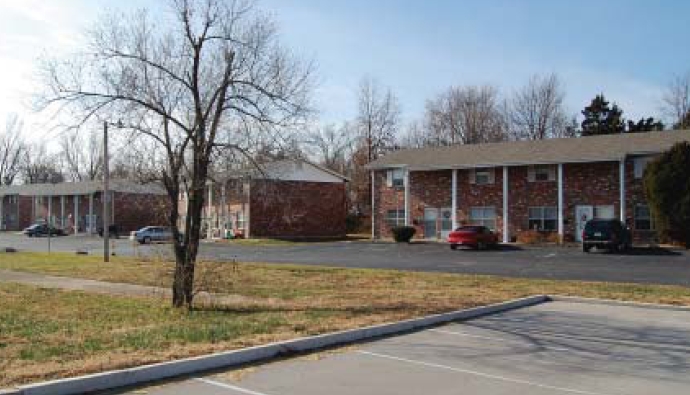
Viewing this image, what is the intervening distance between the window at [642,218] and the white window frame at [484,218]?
27.2 feet

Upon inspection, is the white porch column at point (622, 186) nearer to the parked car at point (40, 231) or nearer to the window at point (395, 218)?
the window at point (395, 218)

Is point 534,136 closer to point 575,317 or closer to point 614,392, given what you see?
point 575,317

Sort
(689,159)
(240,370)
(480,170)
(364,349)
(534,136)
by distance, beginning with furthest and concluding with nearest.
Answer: (534,136)
(480,170)
(689,159)
(364,349)
(240,370)

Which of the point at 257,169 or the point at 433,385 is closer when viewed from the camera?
the point at 433,385

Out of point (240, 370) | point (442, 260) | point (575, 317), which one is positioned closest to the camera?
point (240, 370)

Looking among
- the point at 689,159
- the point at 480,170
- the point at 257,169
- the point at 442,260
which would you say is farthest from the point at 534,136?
the point at 257,169

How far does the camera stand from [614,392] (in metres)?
7.90

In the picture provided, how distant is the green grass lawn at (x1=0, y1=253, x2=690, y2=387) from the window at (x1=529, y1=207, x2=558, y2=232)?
20602 mm

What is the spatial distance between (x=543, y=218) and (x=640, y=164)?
6059 mm

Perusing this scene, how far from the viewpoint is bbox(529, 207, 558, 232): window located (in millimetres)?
41969

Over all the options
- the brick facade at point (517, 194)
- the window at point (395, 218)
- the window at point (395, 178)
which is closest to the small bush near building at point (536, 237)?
the brick facade at point (517, 194)

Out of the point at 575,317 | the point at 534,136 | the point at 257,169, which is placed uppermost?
the point at 534,136

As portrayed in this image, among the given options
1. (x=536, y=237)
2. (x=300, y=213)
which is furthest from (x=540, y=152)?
(x=300, y=213)

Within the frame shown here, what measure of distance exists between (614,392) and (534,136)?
71.3 meters
